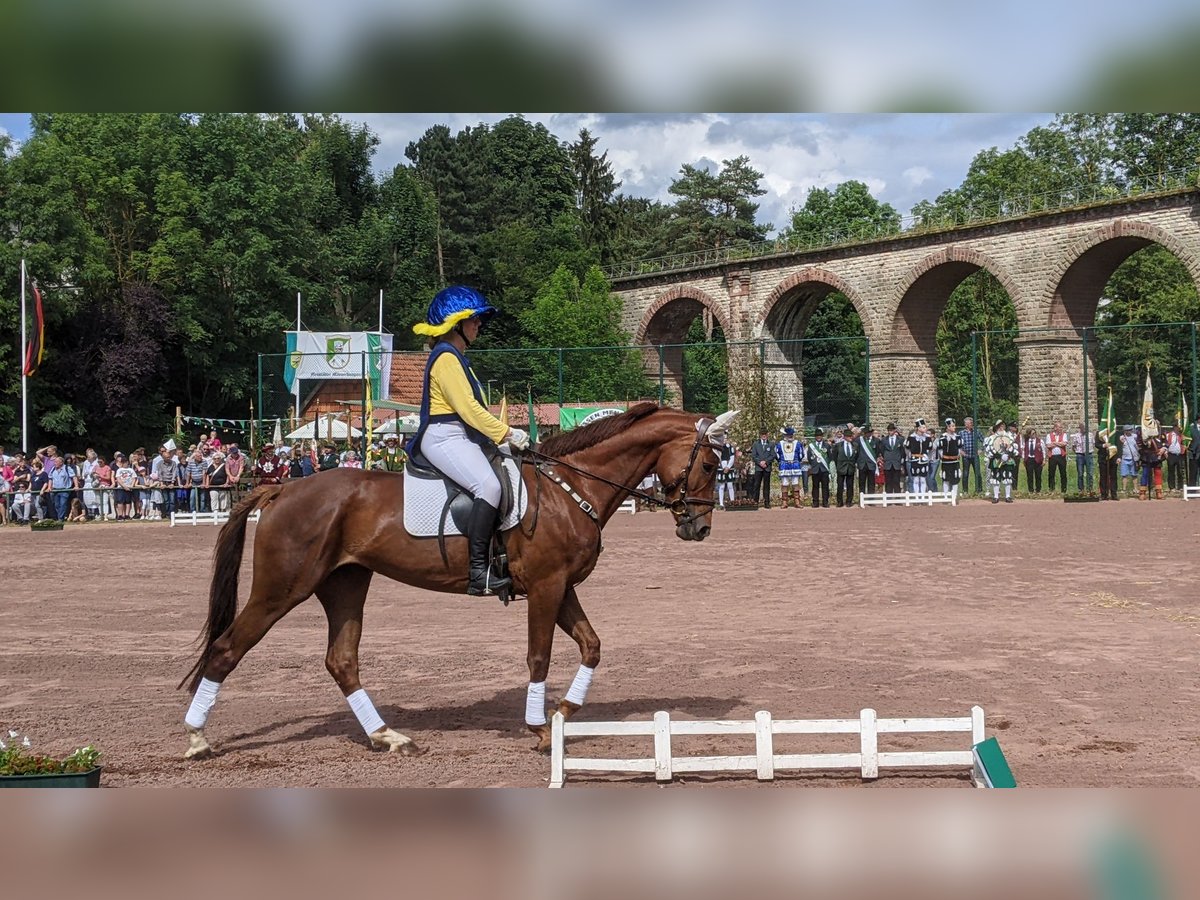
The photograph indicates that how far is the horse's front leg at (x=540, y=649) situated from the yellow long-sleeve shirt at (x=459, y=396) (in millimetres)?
1046

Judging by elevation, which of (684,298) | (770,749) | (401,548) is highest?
(684,298)

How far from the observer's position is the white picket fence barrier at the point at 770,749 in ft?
22.7

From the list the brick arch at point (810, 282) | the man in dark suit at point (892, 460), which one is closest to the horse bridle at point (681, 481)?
the man in dark suit at point (892, 460)

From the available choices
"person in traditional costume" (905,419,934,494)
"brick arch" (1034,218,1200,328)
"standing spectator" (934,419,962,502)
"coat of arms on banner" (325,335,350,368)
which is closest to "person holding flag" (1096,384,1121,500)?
"standing spectator" (934,419,962,502)

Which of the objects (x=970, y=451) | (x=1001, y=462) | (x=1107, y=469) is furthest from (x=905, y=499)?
(x=1107, y=469)

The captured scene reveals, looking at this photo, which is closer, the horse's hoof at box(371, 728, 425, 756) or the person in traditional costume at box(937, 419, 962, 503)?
the horse's hoof at box(371, 728, 425, 756)

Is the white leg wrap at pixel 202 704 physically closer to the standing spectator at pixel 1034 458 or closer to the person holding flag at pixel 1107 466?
the person holding flag at pixel 1107 466

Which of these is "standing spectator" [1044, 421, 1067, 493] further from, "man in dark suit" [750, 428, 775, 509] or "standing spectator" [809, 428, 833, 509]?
"man in dark suit" [750, 428, 775, 509]

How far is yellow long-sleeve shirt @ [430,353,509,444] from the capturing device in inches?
301

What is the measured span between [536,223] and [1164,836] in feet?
254

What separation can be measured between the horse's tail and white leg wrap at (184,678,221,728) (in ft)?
0.56

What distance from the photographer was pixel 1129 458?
101ft

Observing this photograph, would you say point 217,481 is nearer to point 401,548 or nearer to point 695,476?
point 401,548

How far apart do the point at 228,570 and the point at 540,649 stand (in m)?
2.16
